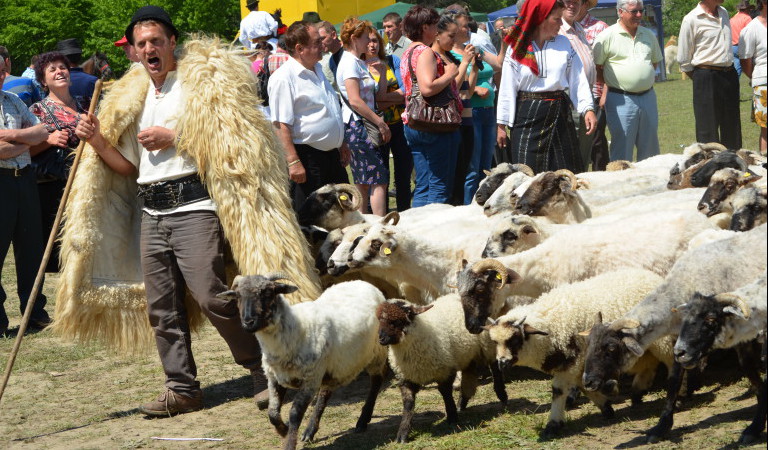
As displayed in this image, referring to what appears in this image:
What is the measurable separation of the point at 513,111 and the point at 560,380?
158 inches

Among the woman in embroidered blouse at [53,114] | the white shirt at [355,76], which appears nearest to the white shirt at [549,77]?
the white shirt at [355,76]

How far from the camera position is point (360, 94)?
32.3 ft

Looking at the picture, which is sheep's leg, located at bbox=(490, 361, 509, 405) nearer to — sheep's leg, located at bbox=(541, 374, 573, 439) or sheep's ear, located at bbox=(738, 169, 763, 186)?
sheep's leg, located at bbox=(541, 374, 573, 439)

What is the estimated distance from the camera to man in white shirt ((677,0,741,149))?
37.7 feet

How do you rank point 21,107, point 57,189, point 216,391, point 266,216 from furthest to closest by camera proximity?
point 57,189
point 21,107
point 216,391
point 266,216

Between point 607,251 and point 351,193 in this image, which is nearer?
point 607,251

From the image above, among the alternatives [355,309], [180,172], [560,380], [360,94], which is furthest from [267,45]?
[560,380]

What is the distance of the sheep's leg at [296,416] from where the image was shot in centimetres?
579

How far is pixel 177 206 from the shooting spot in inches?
275

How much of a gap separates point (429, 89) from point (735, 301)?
16.3ft

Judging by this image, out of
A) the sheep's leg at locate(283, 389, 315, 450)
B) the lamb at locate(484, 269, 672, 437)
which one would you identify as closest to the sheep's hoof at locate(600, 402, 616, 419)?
the lamb at locate(484, 269, 672, 437)

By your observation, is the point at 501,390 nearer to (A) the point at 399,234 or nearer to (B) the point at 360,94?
(A) the point at 399,234

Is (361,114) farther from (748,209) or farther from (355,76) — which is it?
(748,209)

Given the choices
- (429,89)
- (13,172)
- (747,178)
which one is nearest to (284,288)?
(747,178)
